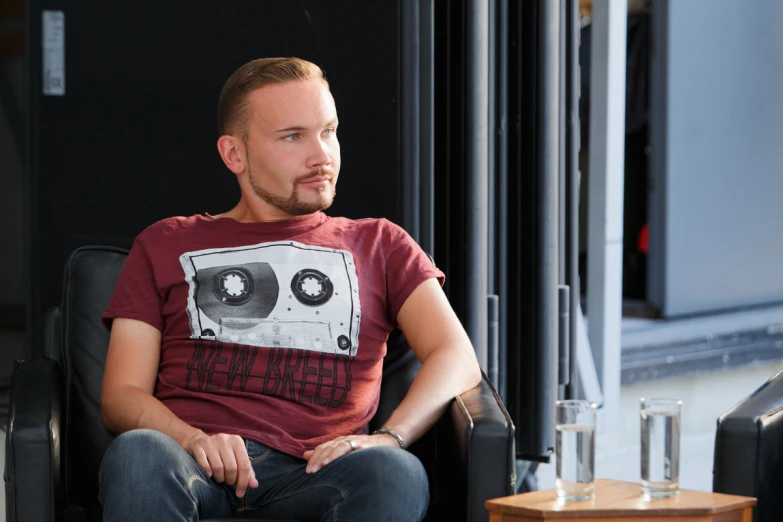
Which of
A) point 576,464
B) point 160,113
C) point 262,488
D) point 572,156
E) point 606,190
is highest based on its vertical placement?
point 160,113

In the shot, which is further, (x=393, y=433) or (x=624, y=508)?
(x=393, y=433)

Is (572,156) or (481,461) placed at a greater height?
(572,156)

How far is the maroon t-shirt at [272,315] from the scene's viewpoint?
6.15 ft

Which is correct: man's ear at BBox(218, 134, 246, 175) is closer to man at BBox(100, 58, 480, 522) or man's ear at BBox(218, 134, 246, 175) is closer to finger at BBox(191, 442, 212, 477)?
man at BBox(100, 58, 480, 522)

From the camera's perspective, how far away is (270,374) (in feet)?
6.19

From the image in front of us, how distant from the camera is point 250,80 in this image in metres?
2.04

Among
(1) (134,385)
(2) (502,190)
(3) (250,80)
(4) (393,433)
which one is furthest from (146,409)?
(2) (502,190)

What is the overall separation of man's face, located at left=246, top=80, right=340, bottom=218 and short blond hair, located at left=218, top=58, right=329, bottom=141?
13 mm

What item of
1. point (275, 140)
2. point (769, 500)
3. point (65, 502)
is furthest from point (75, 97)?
point (769, 500)

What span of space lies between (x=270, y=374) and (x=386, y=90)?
937mm

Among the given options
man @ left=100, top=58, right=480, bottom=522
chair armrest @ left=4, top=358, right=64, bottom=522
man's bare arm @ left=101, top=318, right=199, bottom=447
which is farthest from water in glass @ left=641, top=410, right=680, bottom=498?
chair armrest @ left=4, top=358, right=64, bottom=522

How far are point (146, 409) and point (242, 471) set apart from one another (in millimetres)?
243

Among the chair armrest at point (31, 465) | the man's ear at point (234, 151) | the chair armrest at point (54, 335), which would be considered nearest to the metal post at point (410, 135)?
the man's ear at point (234, 151)

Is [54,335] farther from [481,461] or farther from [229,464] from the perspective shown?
[481,461]
